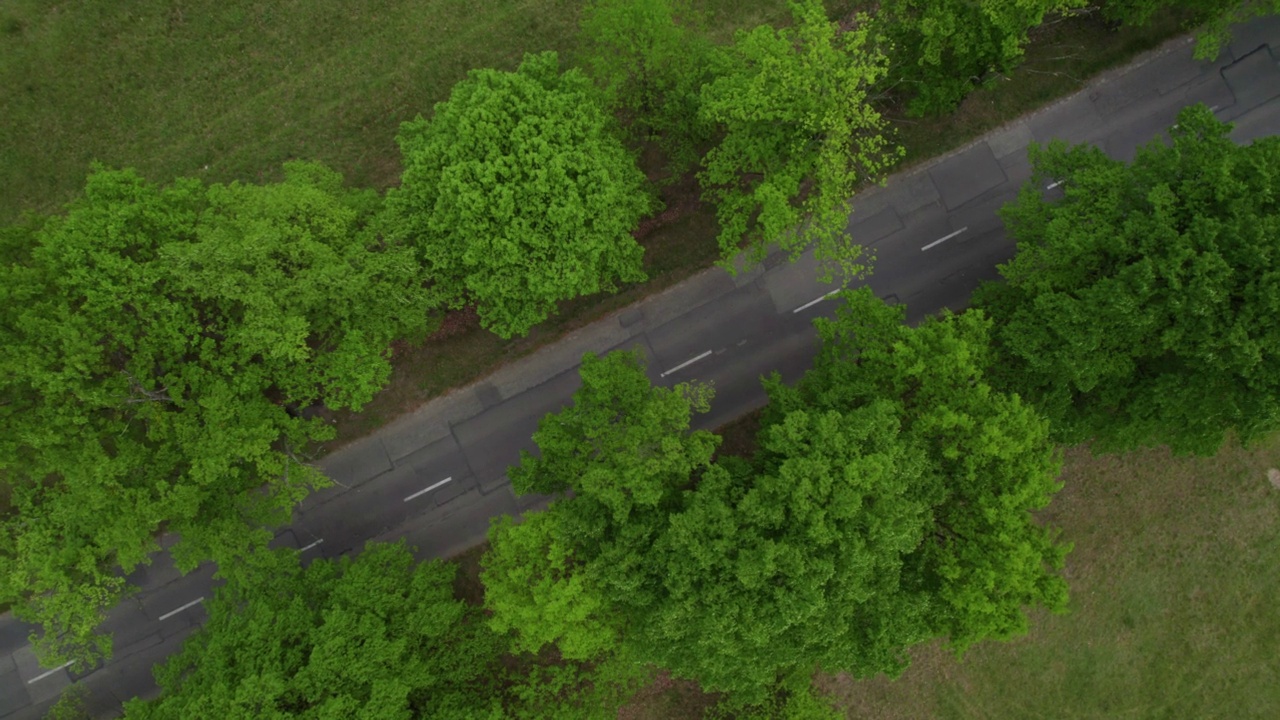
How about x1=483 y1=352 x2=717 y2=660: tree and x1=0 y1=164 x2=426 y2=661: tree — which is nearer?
x1=483 y1=352 x2=717 y2=660: tree

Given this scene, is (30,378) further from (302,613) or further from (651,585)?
(651,585)

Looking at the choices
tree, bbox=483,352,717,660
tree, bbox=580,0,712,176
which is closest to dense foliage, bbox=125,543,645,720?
tree, bbox=483,352,717,660

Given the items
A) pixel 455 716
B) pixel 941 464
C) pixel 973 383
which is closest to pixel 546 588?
pixel 455 716

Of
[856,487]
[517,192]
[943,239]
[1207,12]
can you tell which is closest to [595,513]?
[856,487]

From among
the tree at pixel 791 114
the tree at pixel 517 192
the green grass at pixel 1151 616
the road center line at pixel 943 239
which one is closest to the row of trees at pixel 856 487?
the tree at pixel 517 192

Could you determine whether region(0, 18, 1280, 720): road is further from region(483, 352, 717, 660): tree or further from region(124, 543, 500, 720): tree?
region(483, 352, 717, 660): tree

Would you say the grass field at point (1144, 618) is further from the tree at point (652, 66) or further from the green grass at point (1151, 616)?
the tree at point (652, 66)
